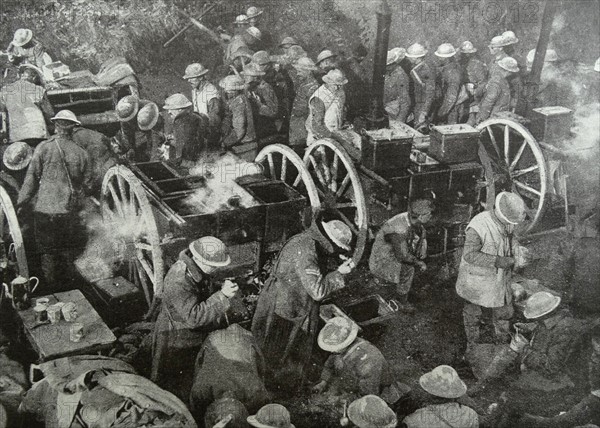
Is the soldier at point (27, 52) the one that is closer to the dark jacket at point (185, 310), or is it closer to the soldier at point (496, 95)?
the dark jacket at point (185, 310)

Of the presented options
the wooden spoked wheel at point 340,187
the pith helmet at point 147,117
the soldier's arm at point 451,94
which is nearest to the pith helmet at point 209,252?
the wooden spoked wheel at point 340,187

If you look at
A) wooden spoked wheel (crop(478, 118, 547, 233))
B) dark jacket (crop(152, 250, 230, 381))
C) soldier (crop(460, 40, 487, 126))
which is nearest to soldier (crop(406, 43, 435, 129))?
soldier (crop(460, 40, 487, 126))

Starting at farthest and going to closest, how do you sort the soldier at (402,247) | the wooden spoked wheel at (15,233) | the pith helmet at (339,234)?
the soldier at (402,247), the wooden spoked wheel at (15,233), the pith helmet at (339,234)

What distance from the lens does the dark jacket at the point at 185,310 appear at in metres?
5.48

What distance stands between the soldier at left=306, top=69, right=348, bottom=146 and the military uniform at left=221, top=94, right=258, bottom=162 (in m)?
1.06

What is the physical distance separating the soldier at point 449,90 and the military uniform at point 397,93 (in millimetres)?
913

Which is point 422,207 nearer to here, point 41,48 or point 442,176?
point 442,176

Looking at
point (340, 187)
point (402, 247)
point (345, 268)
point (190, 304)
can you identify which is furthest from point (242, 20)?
point (190, 304)

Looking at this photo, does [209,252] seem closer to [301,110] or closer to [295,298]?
[295,298]

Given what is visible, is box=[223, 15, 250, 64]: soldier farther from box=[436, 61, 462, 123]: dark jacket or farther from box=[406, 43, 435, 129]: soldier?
box=[436, 61, 462, 123]: dark jacket

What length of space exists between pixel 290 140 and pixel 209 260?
6.04 metres

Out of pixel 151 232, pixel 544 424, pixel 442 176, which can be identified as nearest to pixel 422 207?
pixel 442 176

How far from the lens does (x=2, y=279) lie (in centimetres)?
687

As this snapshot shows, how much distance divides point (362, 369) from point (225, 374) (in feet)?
4.43
